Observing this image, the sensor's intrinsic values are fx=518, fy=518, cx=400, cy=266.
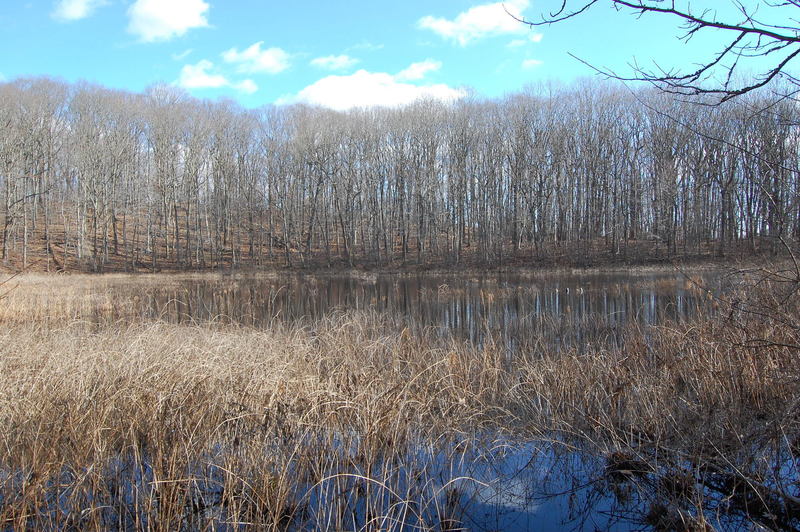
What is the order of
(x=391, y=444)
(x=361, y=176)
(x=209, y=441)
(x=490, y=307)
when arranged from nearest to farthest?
(x=209, y=441), (x=391, y=444), (x=490, y=307), (x=361, y=176)

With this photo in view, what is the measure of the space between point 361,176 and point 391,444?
36.7 m

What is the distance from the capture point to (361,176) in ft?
131

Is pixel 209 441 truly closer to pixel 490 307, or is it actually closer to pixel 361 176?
pixel 490 307

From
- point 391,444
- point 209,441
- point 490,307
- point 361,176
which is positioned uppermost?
point 361,176

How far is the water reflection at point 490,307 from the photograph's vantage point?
9828mm

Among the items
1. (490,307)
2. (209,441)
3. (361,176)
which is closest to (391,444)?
(209,441)

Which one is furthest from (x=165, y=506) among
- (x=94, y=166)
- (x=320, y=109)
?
(x=320, y=109)

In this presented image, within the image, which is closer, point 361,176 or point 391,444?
point 391,444

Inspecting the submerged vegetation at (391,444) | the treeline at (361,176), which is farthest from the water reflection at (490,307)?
the treeline at (361,176)

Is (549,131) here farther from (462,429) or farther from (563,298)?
(462,429)

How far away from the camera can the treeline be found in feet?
115

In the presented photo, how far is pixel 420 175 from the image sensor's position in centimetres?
3972

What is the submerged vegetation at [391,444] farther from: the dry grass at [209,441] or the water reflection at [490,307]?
the water reflection at [490,307]

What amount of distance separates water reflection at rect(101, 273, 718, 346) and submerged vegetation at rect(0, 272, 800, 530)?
313 centimetres
